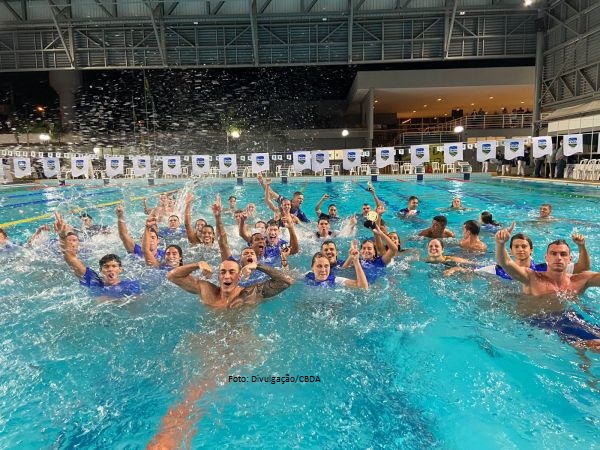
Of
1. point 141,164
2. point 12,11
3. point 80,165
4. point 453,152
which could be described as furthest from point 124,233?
point 12,11

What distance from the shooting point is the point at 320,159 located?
20922 millimetres

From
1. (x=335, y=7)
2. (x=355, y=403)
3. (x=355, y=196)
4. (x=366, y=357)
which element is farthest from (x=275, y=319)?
(x=335, y=7)

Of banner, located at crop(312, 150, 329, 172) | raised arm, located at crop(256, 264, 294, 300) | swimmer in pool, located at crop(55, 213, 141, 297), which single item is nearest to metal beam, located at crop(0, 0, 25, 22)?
banner, located at crop(312, 150, 329, 172)

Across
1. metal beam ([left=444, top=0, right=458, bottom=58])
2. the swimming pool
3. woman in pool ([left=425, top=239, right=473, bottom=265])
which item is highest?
metal beam ([left=444, top=0, right=458, bottom=58])

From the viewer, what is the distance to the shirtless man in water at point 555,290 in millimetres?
3539

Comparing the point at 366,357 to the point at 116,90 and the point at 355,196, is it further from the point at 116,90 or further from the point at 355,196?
the point at 116,90

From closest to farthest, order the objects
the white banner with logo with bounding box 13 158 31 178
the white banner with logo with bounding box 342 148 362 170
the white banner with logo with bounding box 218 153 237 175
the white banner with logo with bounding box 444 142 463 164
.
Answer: the white banner with logo with bounding box 444 142 463 164
the white banner with logo with bounding box 13 158 31 178
the white banner with logo with bounding box 218 153 237 175
the white banner with logo with bounding box 342 148 362 170

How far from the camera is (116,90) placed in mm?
32656

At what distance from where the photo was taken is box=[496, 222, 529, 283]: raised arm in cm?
325

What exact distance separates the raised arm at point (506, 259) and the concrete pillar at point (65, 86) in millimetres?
33750

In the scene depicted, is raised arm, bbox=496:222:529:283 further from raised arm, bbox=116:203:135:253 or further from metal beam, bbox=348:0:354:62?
metal beam, bbox=348:0:354:62

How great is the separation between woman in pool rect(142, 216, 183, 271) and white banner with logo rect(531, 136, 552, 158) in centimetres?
1576

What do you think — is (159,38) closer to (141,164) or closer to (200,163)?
(141,164)

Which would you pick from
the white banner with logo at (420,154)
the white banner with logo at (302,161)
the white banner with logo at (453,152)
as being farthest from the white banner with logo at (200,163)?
the white banner with logo at (453,152)
